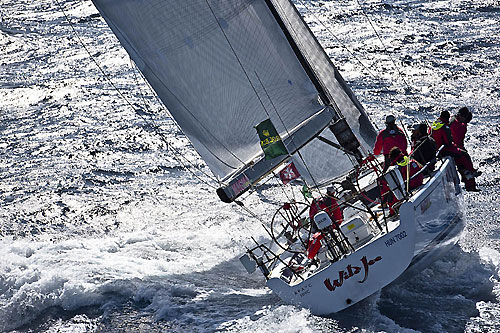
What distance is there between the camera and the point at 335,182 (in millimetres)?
10914

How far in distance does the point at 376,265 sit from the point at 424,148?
2.06 metres

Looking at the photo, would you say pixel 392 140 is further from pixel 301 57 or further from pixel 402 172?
pixel 301 57

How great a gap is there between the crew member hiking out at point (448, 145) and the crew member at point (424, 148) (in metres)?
0.34

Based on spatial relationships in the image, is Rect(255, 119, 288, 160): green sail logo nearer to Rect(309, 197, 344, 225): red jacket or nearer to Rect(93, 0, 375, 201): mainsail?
Rect(93, 0, 375, 201): mainsail

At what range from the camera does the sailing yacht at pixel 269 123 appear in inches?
342

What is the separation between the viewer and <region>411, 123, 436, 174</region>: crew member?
9.74 metres

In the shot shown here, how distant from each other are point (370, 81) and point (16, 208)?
29.1 feet

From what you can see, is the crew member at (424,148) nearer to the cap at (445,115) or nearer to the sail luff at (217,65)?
the cap at (445,115)

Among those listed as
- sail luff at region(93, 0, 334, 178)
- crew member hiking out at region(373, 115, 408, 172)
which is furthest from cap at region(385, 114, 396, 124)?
sail luff at region(93, 0, 334, 178)

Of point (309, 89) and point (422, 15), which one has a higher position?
point (309, 89)

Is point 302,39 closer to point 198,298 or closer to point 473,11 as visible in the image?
point 198,298

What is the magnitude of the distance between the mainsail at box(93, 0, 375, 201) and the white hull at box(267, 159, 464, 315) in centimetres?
142

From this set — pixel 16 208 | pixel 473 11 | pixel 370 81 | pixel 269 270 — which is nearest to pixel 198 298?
pixel 269 270

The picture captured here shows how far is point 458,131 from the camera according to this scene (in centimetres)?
1049
